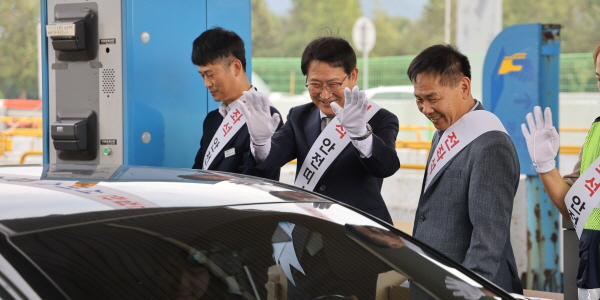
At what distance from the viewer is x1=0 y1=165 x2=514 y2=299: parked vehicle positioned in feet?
4.28

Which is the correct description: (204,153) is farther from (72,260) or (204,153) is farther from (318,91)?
(72,260)

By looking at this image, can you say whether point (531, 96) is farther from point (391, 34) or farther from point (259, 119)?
point (391, 34)

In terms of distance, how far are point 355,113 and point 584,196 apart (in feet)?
2.85

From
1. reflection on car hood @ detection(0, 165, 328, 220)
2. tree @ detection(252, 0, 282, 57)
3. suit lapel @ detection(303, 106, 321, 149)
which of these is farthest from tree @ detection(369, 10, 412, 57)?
reflection on car hood @ detection(0, 165, 328, 220)

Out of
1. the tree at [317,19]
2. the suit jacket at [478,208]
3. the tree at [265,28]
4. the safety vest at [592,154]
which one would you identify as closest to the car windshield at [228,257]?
the suit jacket at [478,208]

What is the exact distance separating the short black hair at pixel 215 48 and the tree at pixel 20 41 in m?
25.2

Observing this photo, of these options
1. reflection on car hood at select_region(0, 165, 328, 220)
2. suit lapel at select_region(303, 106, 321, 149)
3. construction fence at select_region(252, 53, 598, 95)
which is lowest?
reflection on car hood at select_region(0, 165, 328, 220)

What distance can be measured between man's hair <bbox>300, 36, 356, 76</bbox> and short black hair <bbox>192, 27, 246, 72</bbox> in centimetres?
54

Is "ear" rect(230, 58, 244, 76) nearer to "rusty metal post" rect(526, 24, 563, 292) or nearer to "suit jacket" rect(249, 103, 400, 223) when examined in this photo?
"suit jacket" rect(249, 103, 400, 223)

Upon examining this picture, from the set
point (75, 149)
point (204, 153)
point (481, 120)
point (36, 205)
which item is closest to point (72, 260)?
point (36, 205)

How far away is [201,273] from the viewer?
4.98ft

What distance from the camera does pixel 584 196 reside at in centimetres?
243

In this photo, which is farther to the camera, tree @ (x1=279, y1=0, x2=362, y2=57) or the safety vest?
tree @ (x1=279, y1=0, x2=362, y2=57)

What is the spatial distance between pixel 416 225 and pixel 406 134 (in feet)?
38.4
